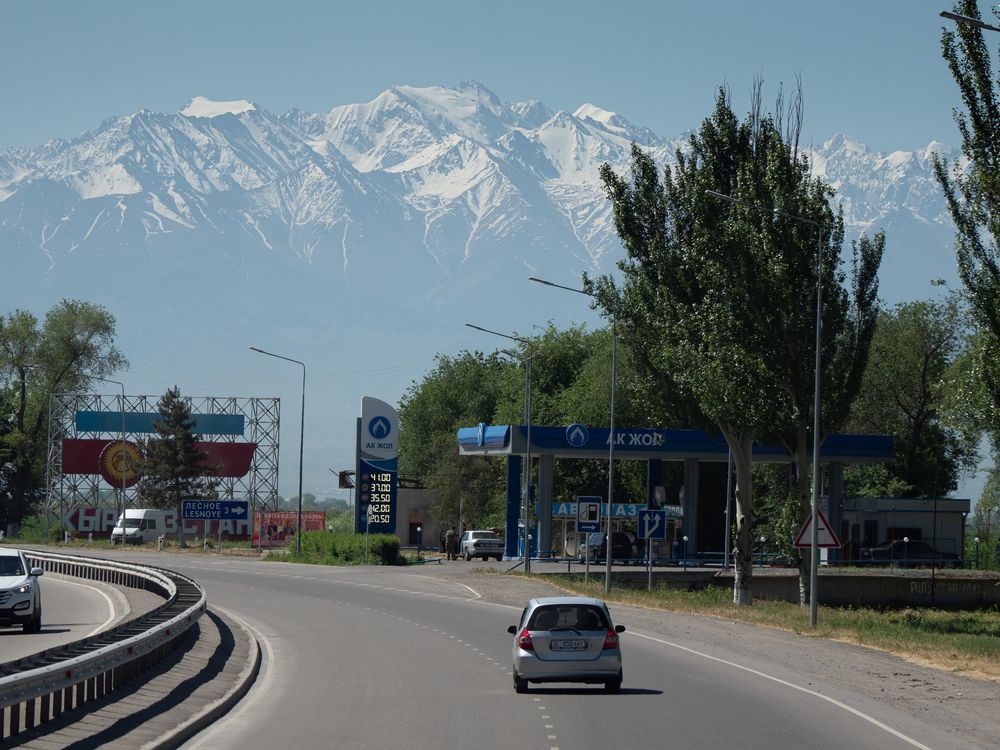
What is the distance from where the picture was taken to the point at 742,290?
42531 mm

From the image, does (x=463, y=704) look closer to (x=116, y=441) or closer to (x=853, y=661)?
(x=853, y=661)

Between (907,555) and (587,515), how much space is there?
29.6 metres

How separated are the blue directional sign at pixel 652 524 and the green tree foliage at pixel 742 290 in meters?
2.99

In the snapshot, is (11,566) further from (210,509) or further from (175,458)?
(175,458)

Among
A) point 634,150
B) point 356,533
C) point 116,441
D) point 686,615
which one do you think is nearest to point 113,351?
point 116,441

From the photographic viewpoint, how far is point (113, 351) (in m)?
123

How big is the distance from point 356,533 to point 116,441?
138 ft

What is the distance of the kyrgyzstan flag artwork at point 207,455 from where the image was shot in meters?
107

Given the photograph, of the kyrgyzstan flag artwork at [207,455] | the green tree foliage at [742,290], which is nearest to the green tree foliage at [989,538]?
the green tree foliage at [742,290]

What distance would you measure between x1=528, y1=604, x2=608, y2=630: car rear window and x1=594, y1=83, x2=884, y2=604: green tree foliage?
69.1ft

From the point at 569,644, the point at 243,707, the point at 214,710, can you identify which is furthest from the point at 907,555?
the point at 214,710

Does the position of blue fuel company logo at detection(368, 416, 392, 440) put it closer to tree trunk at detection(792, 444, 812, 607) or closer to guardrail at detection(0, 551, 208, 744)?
tree trunk at detection(792, 444, 812, 607)

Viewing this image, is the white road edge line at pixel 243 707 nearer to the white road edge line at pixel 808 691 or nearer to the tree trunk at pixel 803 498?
the white road edge line at pixel 808 691

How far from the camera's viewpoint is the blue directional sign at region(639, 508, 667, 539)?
45.4 metres
